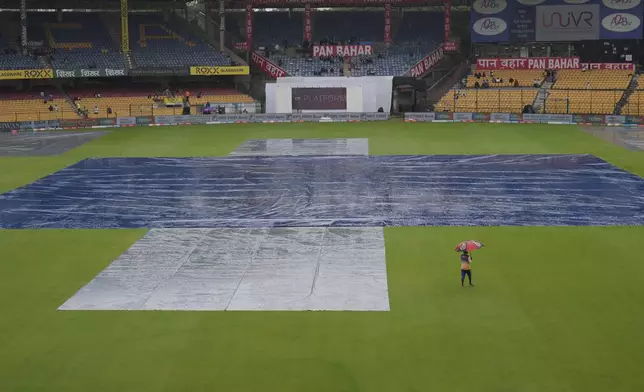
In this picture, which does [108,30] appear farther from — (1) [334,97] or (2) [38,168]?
(2) [38,168]

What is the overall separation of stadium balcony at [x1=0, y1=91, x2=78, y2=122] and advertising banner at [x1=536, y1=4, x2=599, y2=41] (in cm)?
4372

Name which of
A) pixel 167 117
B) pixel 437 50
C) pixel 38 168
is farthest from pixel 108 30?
pixel 38 168

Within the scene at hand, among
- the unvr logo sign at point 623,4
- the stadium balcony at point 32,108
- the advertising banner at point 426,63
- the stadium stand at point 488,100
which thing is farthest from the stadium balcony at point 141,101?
the unvr logo sign at point 623,4

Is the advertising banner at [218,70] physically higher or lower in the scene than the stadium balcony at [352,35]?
lower

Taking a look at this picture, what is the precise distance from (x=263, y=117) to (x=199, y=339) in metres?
50.7

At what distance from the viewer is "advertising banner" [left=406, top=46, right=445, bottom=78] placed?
245 ft

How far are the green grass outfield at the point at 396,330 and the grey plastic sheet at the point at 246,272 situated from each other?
0.58m

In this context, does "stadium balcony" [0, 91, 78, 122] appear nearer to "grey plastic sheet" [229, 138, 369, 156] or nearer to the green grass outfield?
"grey plastic sheet" [229, 138, 369, 156]

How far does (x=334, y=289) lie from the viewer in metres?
20.3

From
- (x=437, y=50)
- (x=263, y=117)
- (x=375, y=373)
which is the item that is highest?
(x=437, y=50)

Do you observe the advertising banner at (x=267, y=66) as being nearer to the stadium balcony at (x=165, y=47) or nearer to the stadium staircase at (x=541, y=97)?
the stadium balcony at (x=165, y=47)

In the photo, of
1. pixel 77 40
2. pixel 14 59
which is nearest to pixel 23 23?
pixel 14 59

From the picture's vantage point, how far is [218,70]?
240 feet

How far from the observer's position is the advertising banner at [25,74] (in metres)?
68.2
